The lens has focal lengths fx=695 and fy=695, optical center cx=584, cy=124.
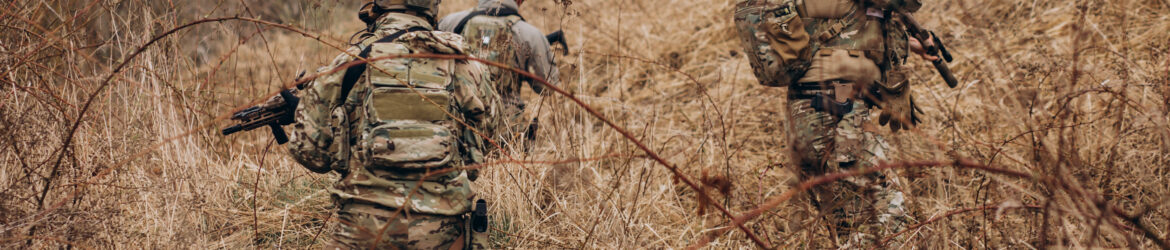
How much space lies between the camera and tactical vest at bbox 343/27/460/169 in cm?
215

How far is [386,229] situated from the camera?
2.24 metres

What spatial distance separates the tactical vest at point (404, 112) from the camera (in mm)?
2148

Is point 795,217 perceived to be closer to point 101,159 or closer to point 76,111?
point 101,159

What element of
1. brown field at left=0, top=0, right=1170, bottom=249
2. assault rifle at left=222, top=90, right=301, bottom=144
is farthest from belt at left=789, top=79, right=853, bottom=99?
assault rifle at left=222, top=90, right=301, bottom=144

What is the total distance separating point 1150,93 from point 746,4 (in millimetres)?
2219

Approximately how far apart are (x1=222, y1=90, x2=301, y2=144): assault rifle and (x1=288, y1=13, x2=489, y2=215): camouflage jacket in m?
0.25

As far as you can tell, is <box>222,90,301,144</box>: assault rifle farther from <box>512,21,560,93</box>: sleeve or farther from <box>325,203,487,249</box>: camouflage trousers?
<box>512,21,560,93</box>: sleeve

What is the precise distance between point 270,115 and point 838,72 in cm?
217

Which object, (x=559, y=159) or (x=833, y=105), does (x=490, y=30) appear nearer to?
(x=559, y=159)

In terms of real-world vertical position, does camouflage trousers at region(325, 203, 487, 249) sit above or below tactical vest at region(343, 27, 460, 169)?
below

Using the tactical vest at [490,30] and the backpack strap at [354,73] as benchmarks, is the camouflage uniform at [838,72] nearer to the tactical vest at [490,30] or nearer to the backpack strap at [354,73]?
the backpack strap at [354,73]

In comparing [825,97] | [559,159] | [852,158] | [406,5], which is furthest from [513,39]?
[852,158]

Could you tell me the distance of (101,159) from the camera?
9.19 feet

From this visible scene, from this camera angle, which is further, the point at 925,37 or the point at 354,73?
the point at 925,37
